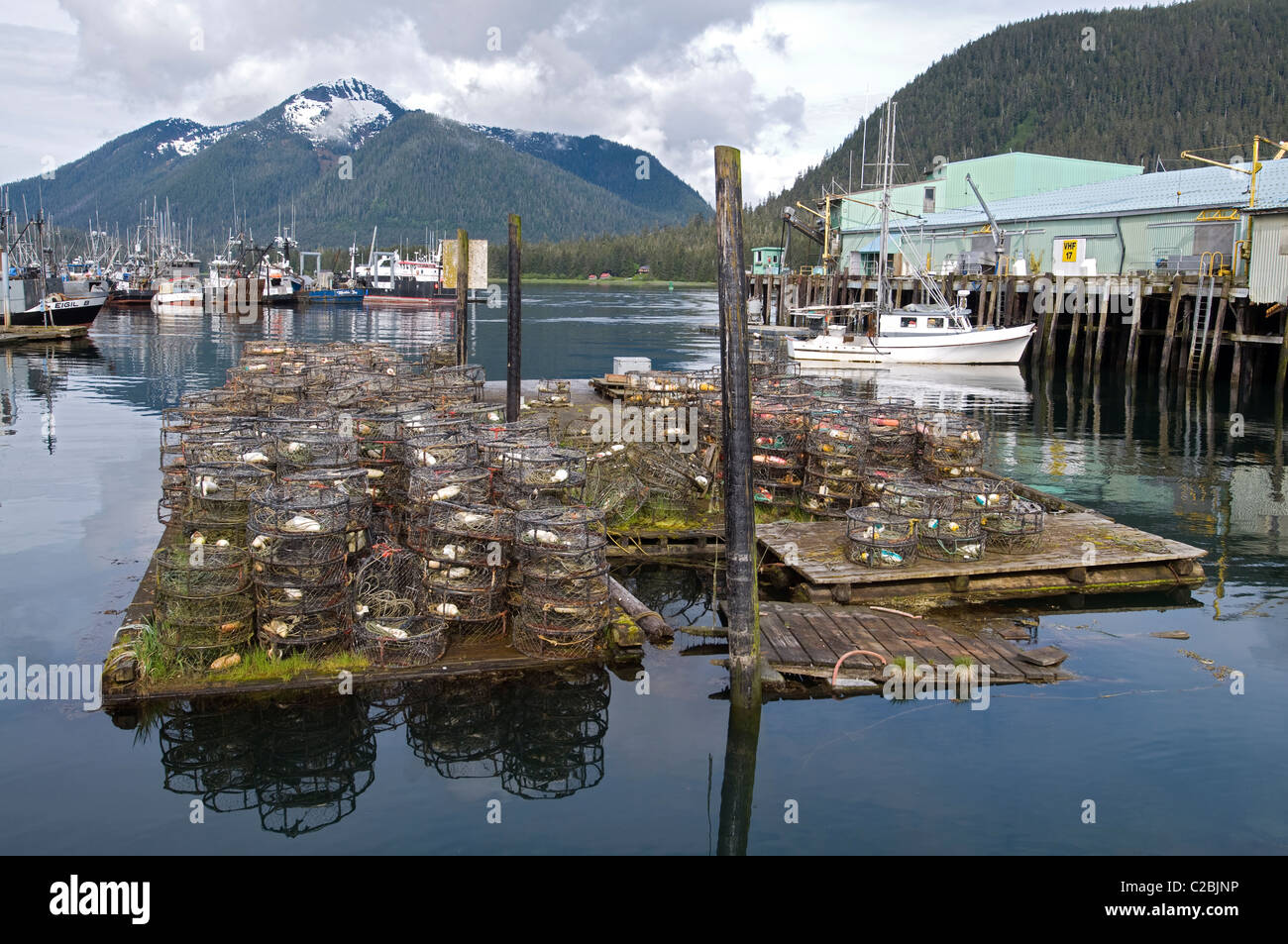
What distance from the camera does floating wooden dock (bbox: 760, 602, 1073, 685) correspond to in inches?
439

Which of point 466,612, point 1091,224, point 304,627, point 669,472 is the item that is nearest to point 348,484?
point 304,627

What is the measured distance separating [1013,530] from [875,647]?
400 centimetres

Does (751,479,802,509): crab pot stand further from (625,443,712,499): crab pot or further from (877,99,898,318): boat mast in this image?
(877,99,898,318): boat mast

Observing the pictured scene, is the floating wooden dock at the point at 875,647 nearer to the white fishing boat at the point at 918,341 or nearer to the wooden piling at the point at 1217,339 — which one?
the wooden piling at the point at 1217,339

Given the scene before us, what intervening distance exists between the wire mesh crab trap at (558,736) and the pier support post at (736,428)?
1.50 metres

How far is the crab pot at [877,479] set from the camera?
51.4 ft

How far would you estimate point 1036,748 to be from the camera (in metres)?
10.1

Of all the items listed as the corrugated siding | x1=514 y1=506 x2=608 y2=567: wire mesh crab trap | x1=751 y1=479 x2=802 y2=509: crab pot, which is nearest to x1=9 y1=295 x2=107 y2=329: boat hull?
x1=751 y1=479 x2=802 y2=509: crab pot

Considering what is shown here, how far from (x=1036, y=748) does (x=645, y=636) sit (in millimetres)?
4335

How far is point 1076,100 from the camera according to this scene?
152 m

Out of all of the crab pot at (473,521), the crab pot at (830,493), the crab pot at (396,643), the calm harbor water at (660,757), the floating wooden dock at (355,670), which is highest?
the crab pot at (473,521)

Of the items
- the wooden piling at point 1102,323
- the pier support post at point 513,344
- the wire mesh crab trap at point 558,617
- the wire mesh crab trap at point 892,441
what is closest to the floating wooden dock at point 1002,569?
the wire mesh crab trap at point 892,441

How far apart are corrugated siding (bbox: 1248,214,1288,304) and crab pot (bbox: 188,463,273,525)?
35.9m
